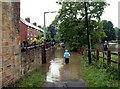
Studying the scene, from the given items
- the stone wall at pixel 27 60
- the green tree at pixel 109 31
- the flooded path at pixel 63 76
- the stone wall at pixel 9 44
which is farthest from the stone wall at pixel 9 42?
the green tree at pixel 109 31

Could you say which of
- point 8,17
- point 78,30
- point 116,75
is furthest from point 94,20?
point 8,17

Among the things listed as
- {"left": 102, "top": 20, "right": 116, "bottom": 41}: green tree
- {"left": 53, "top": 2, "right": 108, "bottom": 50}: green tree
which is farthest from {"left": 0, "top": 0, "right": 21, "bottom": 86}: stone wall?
{"left": 102, "top": 20, "right": 116, "bottom": 41}: green tree

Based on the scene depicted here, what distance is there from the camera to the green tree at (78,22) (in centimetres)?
4191

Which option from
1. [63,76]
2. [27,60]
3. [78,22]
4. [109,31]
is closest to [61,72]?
[63,76]

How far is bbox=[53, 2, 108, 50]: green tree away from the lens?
137ft

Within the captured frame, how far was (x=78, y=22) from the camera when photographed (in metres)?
43.5

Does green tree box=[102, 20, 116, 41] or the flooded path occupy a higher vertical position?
green tree box=[102, 20, 116, 41]

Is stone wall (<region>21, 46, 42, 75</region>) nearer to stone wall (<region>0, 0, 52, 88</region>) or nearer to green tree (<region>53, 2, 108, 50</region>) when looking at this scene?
stone wall (<region>0, 0, 52, 88</region>)

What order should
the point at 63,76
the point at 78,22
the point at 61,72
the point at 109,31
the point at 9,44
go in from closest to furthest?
the point at 9,44
the point at 63,76
the point at 61,72
the point at 78,22
the point at 109,31

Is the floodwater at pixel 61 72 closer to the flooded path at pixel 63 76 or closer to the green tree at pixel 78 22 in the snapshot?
the flooded path at pixel 63 76

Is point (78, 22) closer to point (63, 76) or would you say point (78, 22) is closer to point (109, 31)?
point (63, 76)

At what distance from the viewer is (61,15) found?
45.7 m

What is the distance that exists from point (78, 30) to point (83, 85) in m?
31.4

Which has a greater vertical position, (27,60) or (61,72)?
(27,60)
